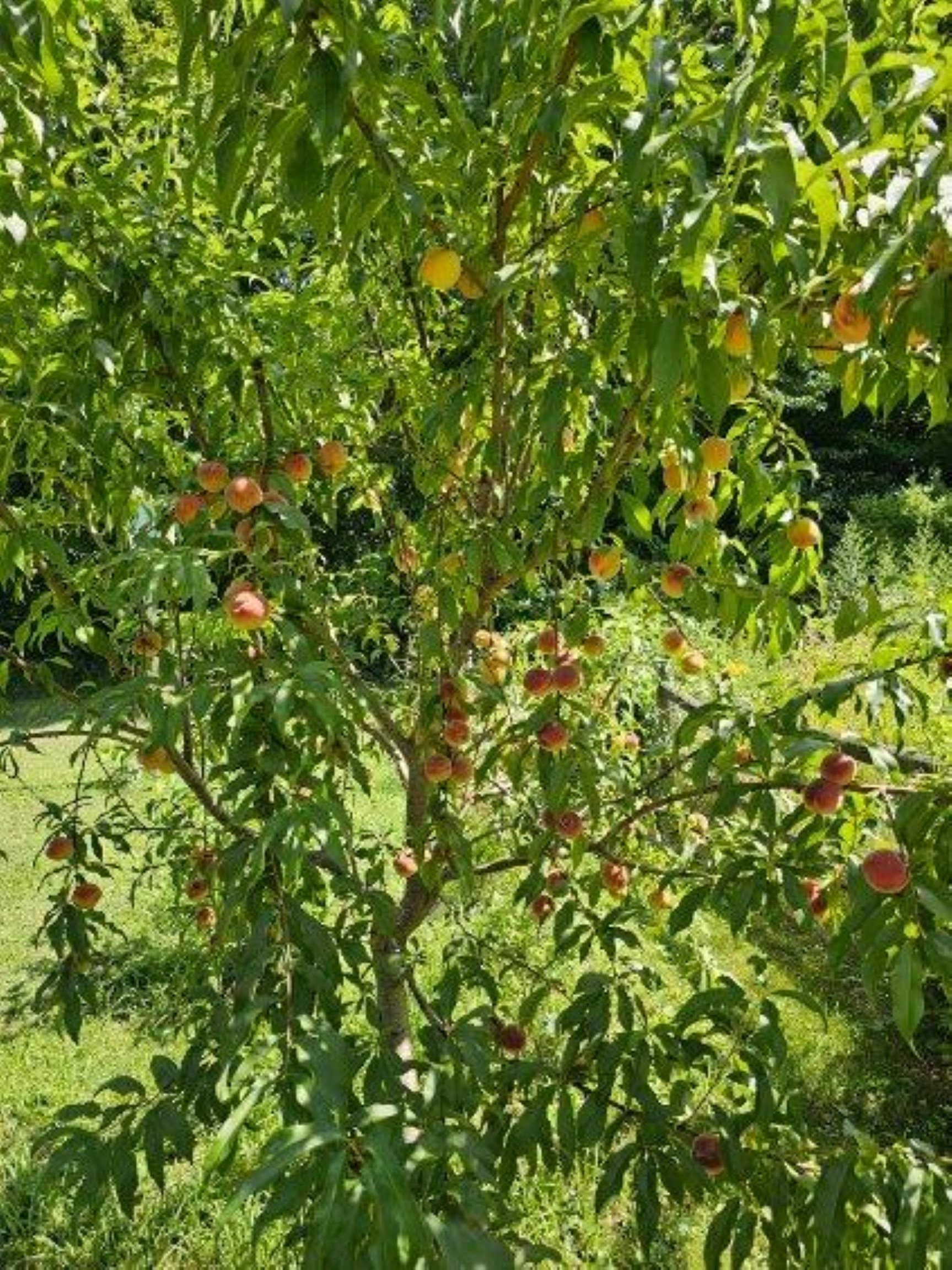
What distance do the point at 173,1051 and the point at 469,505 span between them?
2.51 metres

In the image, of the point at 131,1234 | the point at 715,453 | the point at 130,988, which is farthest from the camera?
the point at 130,988

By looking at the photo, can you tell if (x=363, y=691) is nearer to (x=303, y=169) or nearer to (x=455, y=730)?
(x=455, y=730)

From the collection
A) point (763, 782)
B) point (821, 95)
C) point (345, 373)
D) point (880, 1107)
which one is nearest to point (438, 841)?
point (763, 782)

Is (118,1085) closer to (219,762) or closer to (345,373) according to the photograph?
(219,762)

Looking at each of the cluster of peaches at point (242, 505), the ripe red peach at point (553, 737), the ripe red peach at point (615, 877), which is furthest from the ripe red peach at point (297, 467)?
the ripe red peach at point (615, 877)

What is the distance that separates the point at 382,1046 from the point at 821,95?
4.02 feet

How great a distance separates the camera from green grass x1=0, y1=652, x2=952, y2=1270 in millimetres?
2600

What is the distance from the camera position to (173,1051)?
11.7ft

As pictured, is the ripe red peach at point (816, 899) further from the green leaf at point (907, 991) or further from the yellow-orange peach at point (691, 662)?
the green leaf at point (907, 991)

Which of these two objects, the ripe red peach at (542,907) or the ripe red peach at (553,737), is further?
the ripe red peach at (542,907)

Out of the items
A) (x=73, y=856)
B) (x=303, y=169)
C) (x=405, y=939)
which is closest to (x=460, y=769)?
(x=405, y=939)

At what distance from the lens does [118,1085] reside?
148cm

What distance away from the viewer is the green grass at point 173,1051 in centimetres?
260

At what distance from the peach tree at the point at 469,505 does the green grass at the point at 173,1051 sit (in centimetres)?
24
